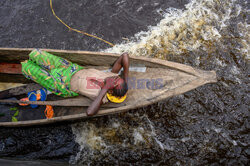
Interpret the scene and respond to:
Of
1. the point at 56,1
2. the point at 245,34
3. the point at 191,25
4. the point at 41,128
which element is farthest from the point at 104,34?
the point at 245,34

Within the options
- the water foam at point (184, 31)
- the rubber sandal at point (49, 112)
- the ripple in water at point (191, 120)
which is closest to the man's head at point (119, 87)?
the ripple in water at point (191, 120)

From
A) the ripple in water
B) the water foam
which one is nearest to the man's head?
the ripple in water

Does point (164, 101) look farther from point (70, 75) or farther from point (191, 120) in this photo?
point (70, 75)

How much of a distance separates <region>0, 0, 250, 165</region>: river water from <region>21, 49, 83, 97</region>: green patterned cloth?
3.45ft

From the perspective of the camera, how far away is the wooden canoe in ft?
9.41

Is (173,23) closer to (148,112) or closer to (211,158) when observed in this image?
(148,112)

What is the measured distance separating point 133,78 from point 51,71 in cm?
137

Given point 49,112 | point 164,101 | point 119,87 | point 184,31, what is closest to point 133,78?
point 119,87

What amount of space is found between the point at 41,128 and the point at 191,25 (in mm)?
4170

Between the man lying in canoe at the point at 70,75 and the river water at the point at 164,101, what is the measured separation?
3.21ft

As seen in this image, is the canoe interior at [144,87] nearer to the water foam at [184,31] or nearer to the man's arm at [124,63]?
the man's arm at [124,63]

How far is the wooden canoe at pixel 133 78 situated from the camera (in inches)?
113

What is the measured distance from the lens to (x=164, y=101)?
3.88 metres

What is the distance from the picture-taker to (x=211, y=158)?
11.0 feet
